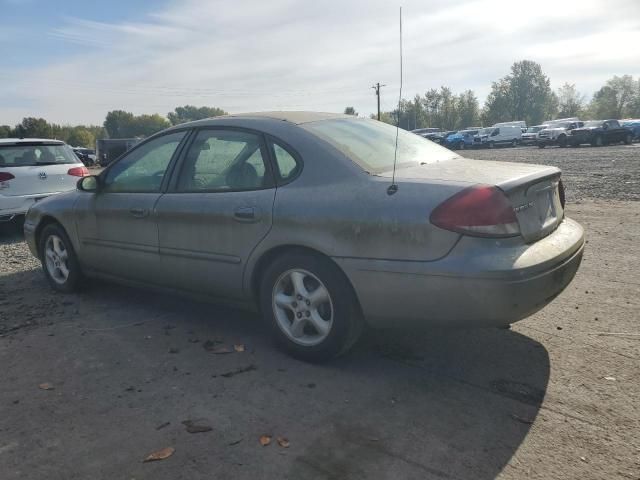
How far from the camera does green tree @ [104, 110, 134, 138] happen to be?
106 m

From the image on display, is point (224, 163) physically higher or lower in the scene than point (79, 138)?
lower

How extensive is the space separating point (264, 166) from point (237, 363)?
134cm

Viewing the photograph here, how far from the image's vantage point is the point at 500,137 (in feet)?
148

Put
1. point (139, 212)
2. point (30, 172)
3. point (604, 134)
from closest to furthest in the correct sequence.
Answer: point (139, 212)
point (30, 172)
point (604, 134)

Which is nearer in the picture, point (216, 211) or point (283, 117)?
point (216, 211)

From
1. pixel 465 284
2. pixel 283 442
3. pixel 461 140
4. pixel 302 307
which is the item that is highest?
pixel 461 140

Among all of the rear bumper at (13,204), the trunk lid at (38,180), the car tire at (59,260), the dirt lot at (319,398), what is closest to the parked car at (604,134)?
the trunk lid at (38,180)

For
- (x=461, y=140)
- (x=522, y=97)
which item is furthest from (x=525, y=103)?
(x=461, y=140)

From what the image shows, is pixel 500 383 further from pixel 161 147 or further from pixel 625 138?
pixel 625 138

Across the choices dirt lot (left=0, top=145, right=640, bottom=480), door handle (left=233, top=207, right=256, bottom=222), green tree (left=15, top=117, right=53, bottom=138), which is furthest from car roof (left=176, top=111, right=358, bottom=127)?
green tree (left=15, top=117, right=53, bottom=138)

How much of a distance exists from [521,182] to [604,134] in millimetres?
36656

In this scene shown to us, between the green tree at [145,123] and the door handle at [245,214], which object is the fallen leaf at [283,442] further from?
the green tree at [145,123]

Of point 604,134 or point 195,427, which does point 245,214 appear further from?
point 604,134

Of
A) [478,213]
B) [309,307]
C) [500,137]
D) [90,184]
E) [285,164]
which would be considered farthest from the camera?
[500,137]
